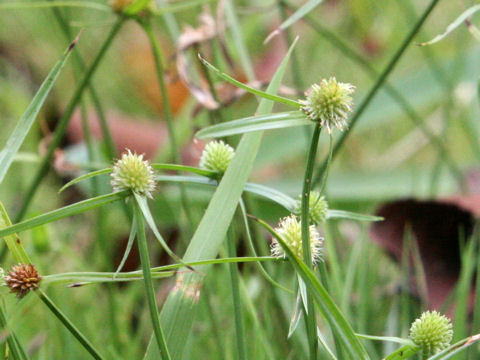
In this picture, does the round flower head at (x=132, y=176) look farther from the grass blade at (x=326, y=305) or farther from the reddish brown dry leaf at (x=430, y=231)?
the reddish brown dry leaf at (x=430, y=231)

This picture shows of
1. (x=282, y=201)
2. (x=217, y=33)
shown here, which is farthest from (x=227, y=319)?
(x=282, y=201)

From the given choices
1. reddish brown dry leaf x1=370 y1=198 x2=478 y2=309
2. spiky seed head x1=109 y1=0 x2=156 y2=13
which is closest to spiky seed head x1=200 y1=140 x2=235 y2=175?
spiky seed head x1=109 y1=0 x2=156 y2=13

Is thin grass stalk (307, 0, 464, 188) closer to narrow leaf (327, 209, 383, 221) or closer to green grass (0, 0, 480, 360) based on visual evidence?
green grass (0, 0, 480, 360)

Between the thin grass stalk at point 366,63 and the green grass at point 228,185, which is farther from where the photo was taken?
the thin grass stalk at point 366,63

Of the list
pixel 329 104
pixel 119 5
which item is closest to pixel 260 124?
pixel 329 104

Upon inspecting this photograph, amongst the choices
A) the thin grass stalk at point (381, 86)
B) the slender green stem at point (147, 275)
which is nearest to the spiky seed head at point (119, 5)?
the thin grass stalk at point (381, 86)

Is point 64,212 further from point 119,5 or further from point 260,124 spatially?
point 119,5

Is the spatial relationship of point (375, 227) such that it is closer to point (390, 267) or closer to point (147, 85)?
point (390, 267)
